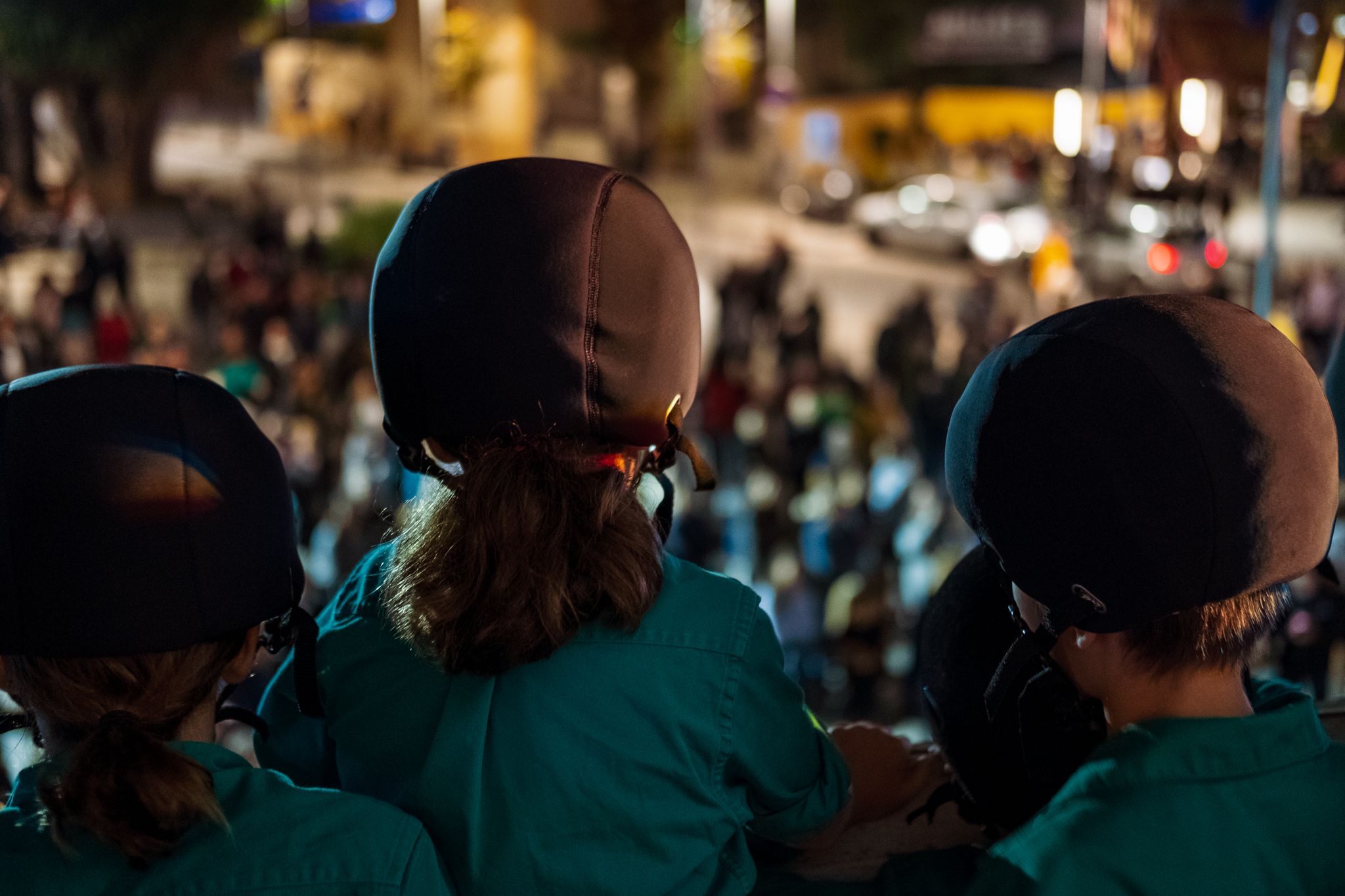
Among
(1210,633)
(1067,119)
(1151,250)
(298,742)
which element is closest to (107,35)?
(1151,250)

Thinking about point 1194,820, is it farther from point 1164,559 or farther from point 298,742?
point 298,742

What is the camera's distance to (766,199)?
103ft

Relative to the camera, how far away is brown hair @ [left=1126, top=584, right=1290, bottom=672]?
47.4 inches

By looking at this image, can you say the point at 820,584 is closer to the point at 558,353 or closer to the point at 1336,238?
the point at 558,353

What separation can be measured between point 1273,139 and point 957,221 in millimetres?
17241

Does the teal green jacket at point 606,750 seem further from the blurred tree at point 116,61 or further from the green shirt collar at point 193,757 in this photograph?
the blurred tree at point 116,61

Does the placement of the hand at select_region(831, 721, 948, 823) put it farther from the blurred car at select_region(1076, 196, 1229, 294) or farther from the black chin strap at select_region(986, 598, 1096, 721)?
the blurred car at select_region(1076, 196, 1229, 294)

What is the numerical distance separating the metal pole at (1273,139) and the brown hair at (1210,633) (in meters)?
4.54

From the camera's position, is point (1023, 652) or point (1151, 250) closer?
point (1023, 652)

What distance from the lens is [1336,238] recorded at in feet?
46.4

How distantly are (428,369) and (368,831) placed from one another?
0.48 m

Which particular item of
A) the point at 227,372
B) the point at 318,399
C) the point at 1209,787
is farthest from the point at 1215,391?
the point at 227,372

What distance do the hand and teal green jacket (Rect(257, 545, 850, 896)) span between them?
0.82ft

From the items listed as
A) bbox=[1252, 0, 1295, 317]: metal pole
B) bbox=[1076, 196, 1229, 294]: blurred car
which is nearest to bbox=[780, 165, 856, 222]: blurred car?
bbox=[1076, 196, 1229, 294]: blurred car
